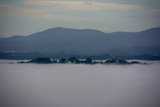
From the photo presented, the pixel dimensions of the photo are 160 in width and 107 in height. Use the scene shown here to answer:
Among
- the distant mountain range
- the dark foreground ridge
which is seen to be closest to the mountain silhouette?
the distant mountain range

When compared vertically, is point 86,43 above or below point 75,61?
above

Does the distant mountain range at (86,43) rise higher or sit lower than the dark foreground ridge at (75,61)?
higher

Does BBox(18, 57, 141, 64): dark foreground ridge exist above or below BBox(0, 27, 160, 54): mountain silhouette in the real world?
below

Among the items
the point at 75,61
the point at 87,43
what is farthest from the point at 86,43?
the point at 75,61

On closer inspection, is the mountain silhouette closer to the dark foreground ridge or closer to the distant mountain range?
the distant mountain range

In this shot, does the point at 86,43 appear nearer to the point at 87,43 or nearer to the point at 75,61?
the point at 87,43

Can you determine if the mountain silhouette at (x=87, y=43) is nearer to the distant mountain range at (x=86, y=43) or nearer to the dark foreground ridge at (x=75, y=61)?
the distant mountain range at (x=86, y=43)

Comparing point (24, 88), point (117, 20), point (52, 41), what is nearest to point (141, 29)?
point (117, 20)

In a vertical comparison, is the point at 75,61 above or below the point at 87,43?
below

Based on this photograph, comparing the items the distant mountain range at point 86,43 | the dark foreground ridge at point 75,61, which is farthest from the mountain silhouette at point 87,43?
the dark foreground ridge at point 75,61
